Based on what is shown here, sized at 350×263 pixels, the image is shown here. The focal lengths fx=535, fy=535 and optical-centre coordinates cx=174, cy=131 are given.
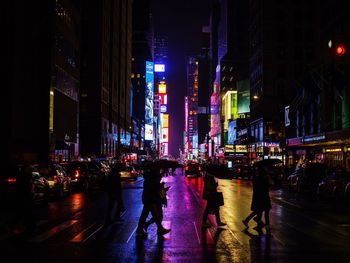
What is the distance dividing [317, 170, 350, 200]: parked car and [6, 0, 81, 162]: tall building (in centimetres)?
2628

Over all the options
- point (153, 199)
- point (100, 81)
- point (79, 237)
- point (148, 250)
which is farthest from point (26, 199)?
point (100, 81)

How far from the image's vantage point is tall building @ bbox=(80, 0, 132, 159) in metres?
92.8

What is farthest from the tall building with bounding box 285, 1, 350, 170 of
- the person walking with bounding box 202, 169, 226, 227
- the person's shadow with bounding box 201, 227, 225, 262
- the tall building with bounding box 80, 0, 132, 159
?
the tall building with bounding box 80, 0, 132, 159

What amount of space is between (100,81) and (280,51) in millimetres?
33844

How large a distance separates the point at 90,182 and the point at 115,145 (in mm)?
80484

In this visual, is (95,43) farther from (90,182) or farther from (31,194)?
(31,194)

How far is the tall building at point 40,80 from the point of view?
49.6m

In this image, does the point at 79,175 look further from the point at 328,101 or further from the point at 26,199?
the point at 328,101

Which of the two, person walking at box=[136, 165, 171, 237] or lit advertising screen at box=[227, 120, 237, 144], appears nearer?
person walking at box=[136, 165, 171, 237]

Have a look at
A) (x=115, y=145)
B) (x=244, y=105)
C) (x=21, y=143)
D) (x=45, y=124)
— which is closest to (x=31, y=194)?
(x=21, y=143)

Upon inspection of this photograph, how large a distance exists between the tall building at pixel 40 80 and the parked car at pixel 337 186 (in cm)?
2628

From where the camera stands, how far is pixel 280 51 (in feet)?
327

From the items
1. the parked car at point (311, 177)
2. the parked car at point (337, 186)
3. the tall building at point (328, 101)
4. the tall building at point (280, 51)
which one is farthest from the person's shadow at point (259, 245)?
the tall building at point (280, 51)

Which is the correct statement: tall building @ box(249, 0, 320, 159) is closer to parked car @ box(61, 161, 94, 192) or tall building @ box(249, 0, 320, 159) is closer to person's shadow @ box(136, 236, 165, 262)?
parked car @ box(61, 161, 94, 192)
